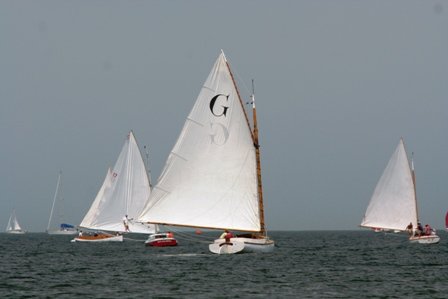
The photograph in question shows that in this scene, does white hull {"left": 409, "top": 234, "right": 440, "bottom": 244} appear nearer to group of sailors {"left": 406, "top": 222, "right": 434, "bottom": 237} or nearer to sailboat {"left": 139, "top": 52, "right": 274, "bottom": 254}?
group of sailors {"left": 406, "top": 222, "right": 434, "bottom": 237}

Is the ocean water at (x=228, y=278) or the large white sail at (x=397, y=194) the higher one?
the large white sail at (x=397, y=194)

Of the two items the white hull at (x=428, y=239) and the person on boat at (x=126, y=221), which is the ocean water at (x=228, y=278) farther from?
the person on boat at (x=126, y=221)

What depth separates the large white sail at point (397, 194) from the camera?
133875mm

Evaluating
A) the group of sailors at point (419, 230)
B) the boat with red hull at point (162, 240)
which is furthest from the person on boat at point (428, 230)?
the boat with red hull at point (162, 240)

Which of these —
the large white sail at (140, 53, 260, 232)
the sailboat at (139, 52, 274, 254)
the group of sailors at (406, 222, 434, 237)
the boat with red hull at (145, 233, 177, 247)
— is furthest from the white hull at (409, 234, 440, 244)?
the large white sail at (140, 53, 260, 232)

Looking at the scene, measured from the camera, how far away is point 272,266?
226 ft

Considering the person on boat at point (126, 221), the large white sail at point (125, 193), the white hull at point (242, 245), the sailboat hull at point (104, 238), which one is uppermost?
the large white sail at point (125, 193)

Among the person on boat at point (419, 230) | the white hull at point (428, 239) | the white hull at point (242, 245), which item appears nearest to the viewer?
the white hull at point (242, 245)

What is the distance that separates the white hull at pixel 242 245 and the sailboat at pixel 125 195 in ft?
177

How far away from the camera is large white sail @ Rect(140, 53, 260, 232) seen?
74.5m

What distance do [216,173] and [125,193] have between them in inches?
2313

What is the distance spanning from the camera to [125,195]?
132m

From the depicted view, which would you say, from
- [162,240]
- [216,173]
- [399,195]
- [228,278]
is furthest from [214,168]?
[399,195]

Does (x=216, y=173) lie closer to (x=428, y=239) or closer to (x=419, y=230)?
(x=428, y=239)
